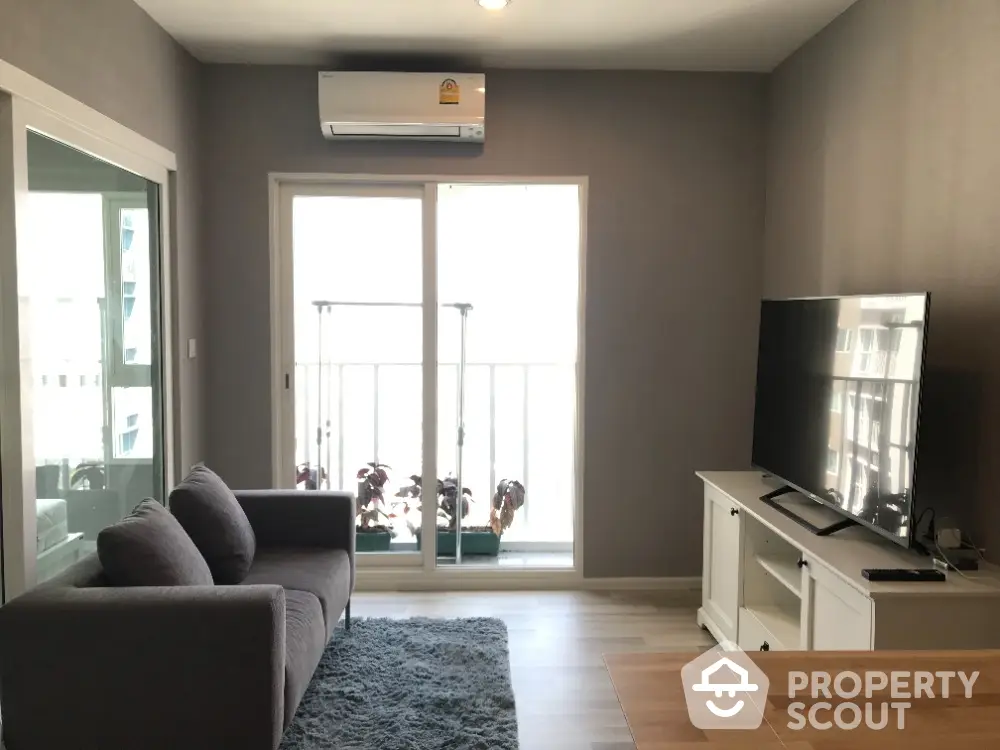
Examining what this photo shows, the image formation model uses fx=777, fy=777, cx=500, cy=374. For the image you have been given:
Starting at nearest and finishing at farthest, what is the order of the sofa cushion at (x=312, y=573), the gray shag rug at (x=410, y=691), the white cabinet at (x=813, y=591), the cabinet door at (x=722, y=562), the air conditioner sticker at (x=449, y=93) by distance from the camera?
the white cabinet at (x=813, y=591), the gray shag rug at (x=410, y=691), the sofa cushion at (x=312, y=573), the cabinet door at (x=722, y=562), the air conditioner sticker at (x=449, y=93)

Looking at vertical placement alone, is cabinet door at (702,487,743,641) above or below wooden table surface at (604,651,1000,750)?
below

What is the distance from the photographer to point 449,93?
378cm

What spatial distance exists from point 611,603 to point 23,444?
273 centimetres

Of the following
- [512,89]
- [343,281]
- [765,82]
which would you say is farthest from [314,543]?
[765,82]

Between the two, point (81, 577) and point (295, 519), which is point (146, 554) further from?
point (295, 519)

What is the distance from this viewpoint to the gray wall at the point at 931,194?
7.70 ft

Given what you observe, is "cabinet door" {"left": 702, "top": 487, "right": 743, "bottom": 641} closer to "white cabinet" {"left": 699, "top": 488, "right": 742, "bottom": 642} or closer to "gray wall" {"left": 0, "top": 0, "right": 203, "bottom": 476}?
"white cabinet" {"left": 699, "top": 488, "right": 742, "bottom": 642}

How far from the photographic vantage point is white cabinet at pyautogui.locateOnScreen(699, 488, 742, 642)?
3.21 metres

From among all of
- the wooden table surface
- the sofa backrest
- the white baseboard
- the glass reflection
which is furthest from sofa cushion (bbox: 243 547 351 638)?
the glass reflection

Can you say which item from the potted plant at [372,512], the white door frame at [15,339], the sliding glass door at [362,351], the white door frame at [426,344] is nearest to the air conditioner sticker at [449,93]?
the white door frame at [426,344]

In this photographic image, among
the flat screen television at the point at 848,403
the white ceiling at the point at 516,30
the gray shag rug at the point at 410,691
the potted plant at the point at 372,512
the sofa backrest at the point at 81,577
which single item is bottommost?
the gray shag rug at the point at 410,691

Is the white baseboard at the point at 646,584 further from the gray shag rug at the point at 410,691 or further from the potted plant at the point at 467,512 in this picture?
the gray shag rug at the point at 410,691

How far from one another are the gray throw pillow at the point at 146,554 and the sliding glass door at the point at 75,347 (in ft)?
1.14

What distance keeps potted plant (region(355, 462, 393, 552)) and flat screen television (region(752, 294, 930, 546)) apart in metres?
2.05
